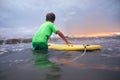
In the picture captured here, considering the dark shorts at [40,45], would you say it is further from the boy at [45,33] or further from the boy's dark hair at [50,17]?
the boy's dark hair at [50,17]

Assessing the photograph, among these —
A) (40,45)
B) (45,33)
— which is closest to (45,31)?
(45,33)

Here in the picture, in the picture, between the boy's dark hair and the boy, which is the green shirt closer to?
the boy

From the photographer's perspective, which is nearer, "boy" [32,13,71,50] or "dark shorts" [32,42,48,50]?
"boy" [32,13,71,50]

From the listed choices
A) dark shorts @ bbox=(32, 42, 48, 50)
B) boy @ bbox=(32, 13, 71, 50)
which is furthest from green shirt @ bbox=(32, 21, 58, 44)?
dark shorts @ bbox=(32, 42, 48, 50)

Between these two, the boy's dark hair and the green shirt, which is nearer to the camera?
the green shirt

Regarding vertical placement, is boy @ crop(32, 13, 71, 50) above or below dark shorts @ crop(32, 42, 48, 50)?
above

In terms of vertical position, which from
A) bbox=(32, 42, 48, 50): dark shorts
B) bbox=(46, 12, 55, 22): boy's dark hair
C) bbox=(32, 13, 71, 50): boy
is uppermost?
bbox=(46, 12, 55, 22): boy's dark hair

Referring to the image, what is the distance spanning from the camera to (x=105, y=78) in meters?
3.22

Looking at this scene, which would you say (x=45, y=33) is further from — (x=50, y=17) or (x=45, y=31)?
(x=50, y=17)

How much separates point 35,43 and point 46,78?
429 centimetres

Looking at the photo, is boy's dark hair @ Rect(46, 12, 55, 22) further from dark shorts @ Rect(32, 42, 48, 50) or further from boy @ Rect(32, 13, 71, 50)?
dark shorts @ Rect(32, 42, 48, 50)

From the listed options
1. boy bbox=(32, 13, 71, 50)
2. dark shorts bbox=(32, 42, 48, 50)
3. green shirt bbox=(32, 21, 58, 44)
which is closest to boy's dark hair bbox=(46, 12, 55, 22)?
boy bbox=(32, 13, 71, 50)

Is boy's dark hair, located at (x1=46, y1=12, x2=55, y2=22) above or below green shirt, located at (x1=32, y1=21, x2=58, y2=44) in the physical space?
above

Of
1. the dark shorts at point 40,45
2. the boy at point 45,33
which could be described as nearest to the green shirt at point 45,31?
the boy at point 45,33
